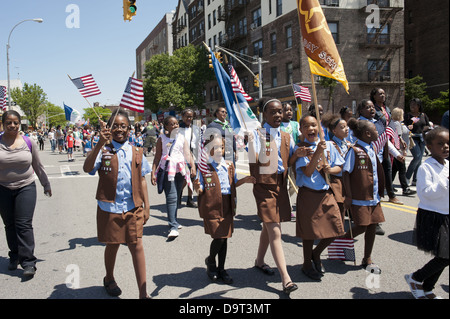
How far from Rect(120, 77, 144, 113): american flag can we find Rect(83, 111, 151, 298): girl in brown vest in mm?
954

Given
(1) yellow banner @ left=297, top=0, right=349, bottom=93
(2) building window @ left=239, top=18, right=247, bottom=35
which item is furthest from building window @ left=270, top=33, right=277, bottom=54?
(1) yellow banner @ left=297, top=0, right=349, bottom=93

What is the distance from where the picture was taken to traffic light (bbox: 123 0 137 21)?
10.3 m

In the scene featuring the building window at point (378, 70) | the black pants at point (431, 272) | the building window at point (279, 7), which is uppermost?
the building window at point (279, 7)

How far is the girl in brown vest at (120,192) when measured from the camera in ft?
11.6

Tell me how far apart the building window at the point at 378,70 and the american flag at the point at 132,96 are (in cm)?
2889

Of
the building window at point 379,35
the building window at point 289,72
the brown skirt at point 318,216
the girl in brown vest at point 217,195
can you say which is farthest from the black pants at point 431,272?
the building window at point 379,35

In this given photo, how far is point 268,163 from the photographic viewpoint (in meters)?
3.90

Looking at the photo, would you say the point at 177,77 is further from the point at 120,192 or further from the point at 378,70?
the point at 120,192

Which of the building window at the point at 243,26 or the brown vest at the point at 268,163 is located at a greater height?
the building window at the point at 243,26

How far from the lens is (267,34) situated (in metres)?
35.1

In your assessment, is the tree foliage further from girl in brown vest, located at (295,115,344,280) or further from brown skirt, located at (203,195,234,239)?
brown skirt, located at (203,195,234,239)

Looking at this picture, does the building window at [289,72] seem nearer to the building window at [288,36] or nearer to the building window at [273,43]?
the building window at [288,36]

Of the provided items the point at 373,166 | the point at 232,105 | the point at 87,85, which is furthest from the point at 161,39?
the point at 373,166
